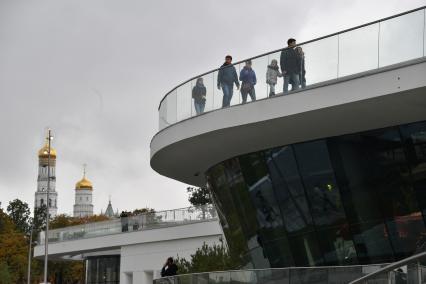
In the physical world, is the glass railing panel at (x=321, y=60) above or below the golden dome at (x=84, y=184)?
below

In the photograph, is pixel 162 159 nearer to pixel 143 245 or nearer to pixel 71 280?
pixel 143 245

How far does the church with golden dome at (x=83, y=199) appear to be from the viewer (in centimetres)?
18157

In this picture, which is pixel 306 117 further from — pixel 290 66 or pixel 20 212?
pixel 20 212

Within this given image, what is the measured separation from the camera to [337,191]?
1912cm

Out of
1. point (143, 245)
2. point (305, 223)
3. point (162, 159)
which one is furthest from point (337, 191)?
point (143, 245)

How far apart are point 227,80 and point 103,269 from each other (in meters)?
30.2

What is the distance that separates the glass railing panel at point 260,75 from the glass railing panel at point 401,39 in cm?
314

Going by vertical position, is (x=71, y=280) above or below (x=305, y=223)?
above

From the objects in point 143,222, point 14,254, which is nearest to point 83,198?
point 14,254

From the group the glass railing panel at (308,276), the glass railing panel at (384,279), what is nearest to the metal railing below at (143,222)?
the glass railing panel at (308,276)

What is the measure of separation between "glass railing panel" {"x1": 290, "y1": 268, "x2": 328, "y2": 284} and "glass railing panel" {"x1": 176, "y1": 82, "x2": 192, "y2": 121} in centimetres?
702

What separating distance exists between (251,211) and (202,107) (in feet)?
10.6

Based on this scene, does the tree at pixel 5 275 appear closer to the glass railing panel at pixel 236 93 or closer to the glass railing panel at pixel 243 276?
the glass railing panel at pixel 236 93

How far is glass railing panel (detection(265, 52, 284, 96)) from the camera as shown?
18.8 m
